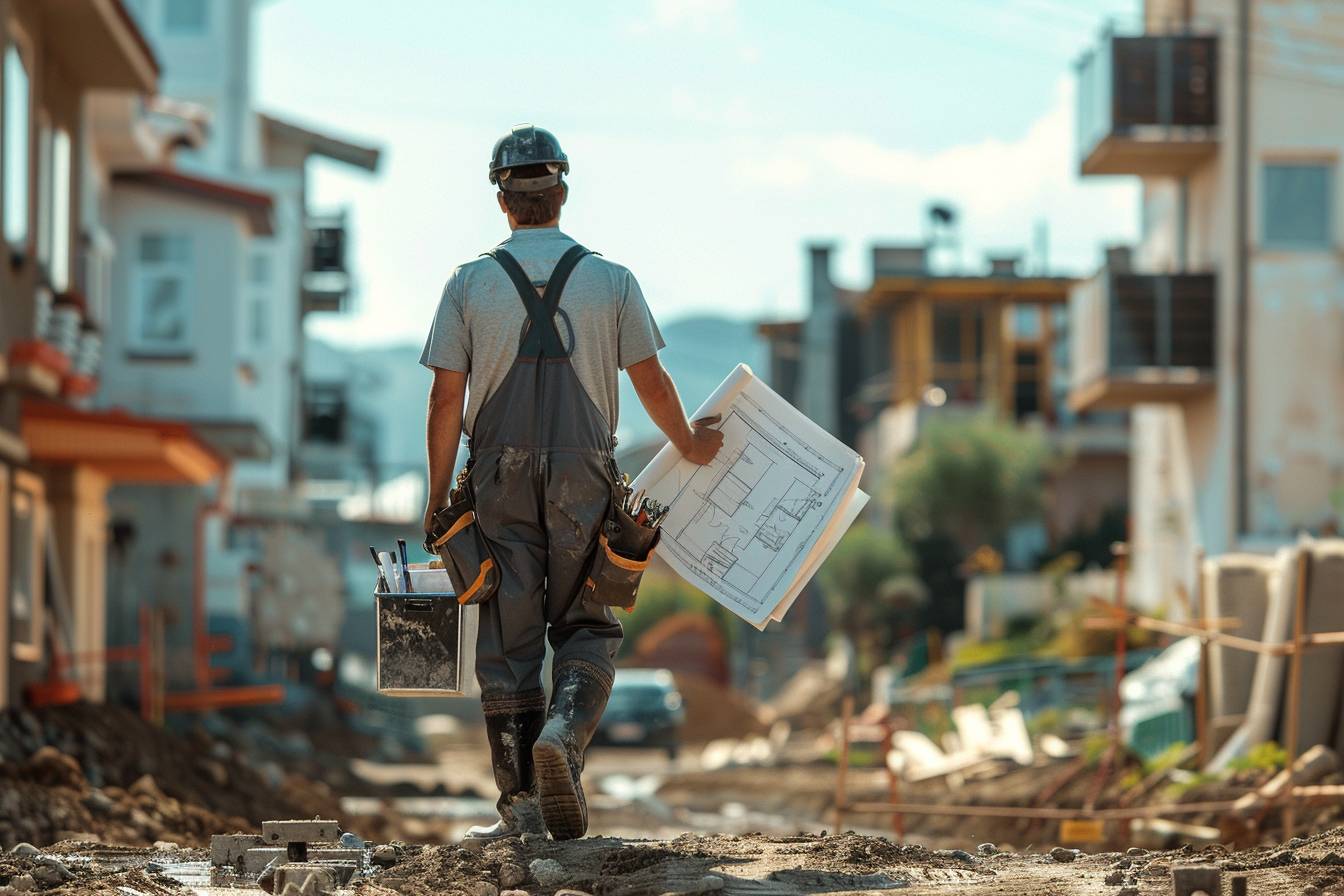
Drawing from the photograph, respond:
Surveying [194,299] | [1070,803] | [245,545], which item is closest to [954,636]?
[245,545]

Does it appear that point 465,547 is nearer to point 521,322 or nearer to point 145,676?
point 521,322

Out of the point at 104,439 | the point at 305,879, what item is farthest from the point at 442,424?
the point at 104,439

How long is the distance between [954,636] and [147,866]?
42.9 metres

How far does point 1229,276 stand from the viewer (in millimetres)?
32688

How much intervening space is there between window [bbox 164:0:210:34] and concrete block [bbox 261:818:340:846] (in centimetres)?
3416

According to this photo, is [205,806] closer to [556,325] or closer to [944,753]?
[556,325]

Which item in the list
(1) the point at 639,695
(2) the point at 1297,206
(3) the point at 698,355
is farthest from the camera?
(3) the point at 698,355

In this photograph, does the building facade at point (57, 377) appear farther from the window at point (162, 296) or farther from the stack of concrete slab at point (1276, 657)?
the stack of concrete slab at point (1276, 657)

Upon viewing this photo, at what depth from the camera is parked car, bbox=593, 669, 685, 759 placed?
1614 inches

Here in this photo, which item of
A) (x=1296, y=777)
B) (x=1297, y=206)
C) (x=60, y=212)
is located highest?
(x=1297, y=206)

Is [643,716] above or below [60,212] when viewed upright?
below

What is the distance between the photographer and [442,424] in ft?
26.7

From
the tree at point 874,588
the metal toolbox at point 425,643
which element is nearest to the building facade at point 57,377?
the metal toolbox at point 425,643

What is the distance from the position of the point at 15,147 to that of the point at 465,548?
12.8m
